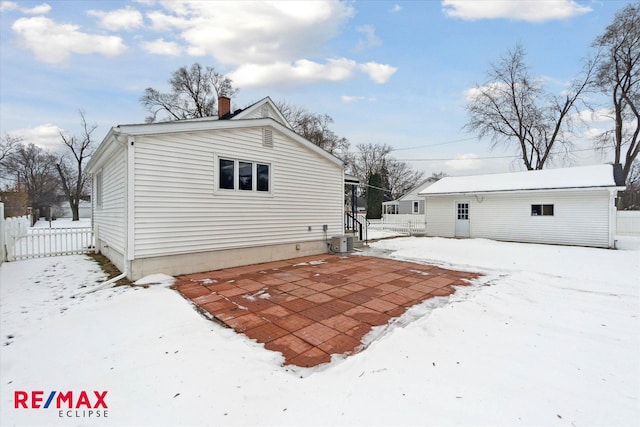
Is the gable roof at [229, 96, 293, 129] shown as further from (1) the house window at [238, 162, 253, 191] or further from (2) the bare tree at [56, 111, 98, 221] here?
(2) the bare tree at [56, 111, 98, 221]

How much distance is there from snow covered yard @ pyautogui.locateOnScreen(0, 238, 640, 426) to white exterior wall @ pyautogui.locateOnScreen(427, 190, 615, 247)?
32.0 ft

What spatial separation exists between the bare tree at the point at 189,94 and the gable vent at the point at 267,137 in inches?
860

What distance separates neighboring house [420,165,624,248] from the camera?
12562 mm

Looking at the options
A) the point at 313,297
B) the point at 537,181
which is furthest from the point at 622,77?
the point at 313,297

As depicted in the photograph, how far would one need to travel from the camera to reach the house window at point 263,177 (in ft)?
27.8

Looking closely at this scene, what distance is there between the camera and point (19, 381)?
2.74 meters

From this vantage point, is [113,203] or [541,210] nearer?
[113,203]

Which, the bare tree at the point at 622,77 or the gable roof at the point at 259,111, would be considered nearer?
the gable roof at the point at 259,111

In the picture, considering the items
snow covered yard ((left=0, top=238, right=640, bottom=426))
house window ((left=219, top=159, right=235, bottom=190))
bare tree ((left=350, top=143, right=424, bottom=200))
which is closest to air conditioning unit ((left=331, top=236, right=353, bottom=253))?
house window ((left=219, top=159, right=235, bottom=190))

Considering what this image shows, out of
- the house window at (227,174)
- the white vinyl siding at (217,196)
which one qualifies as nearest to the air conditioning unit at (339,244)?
the white vinyl siding at (217,196)

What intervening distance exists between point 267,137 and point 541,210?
44.2ft

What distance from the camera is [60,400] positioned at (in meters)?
2.48

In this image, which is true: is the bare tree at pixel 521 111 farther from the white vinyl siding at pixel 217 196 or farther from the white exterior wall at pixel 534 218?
the white vinyl siding at pixel 217 196

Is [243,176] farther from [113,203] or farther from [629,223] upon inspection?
[629,223]
